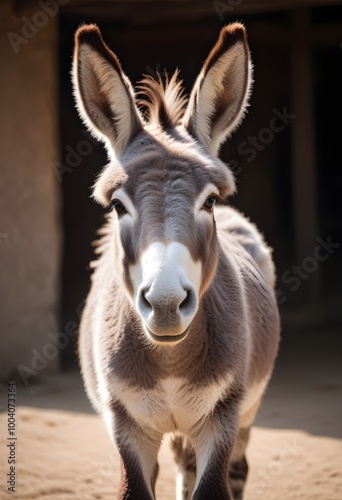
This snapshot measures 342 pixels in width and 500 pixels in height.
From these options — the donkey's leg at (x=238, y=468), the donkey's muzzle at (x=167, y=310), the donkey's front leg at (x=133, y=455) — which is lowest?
the donkey's leg at (x=238, y=468)

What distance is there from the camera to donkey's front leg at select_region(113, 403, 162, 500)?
3533mm

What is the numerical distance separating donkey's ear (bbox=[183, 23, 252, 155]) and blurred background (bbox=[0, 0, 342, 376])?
3548 millimetres

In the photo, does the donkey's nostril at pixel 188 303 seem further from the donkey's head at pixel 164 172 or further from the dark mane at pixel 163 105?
the dark mane at pixel 163 105

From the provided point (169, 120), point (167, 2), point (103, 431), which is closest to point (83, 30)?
point (169, 120)

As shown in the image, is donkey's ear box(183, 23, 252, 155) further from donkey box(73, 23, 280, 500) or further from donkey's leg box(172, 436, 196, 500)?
donkey's leg box(172, 436, 196, 500)

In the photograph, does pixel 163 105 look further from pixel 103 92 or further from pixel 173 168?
pixel 173 168

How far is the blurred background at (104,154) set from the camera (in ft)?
24.6

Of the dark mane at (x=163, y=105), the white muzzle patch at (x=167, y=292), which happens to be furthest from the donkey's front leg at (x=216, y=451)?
Result: the dark mane at (x=163, y=105)

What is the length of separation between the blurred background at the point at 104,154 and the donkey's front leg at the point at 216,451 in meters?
4.21

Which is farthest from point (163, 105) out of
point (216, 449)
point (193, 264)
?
point (216, 449)

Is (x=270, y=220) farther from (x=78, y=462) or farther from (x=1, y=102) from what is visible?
(x=78, y=462)

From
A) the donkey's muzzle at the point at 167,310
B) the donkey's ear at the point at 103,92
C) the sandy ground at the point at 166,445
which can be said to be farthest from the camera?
the sandy ground at the point at 166,445

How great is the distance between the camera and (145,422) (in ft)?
11.7

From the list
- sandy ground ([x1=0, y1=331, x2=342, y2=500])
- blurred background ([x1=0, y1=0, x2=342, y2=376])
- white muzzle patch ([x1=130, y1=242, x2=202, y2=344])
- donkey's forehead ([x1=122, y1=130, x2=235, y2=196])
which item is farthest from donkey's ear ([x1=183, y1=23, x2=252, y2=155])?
blurred background ([x1=0, y1=0, x2=342, y2=376])
